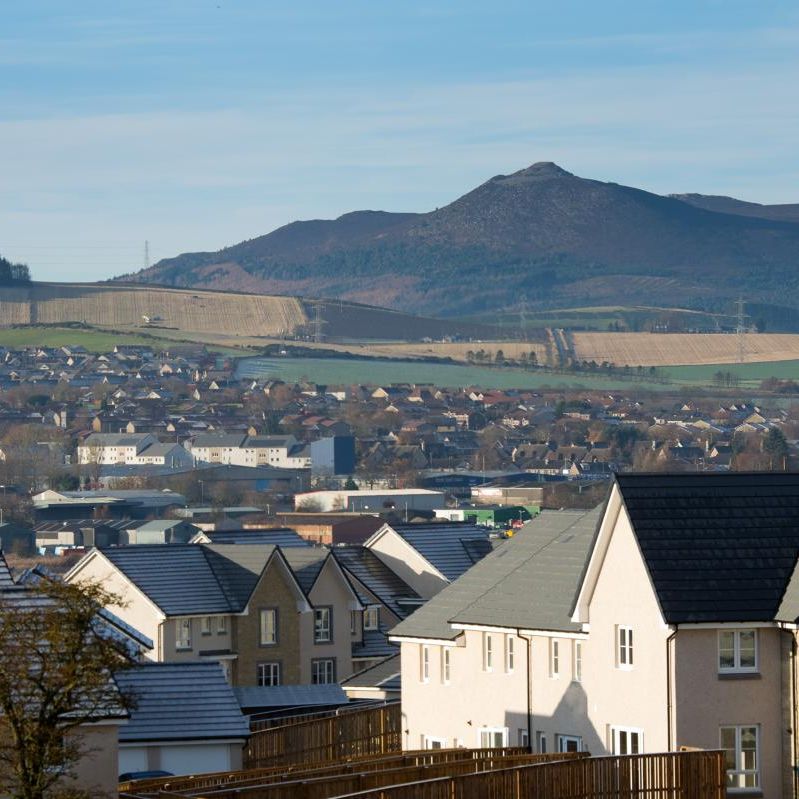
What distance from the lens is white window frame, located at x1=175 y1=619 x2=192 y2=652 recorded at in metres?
52.0

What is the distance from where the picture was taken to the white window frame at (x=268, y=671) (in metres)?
54.1

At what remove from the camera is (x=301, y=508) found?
198m

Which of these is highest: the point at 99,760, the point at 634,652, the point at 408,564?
the point at 408,564

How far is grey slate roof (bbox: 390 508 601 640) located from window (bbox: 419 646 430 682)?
0.32 m

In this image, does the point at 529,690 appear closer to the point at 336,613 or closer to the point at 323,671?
the point at 323,671

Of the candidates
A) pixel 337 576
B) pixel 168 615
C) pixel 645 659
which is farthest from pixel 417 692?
pixel 337 576

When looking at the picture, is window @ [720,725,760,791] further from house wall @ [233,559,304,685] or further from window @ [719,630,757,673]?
house wall @ [233,559,304,685]

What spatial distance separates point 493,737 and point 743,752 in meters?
6.08

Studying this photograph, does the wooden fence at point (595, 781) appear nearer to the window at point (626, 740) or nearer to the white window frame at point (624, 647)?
the window at point (626, 740)

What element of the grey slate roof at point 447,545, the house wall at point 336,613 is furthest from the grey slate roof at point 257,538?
the house wall at point 336,613

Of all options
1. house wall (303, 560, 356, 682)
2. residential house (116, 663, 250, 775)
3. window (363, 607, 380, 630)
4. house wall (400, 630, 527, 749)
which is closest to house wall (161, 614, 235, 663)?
house wall (303, 560, 356, 682)

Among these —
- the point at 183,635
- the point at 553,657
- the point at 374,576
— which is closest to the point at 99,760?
the point at 553,657

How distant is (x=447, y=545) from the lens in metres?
60.3

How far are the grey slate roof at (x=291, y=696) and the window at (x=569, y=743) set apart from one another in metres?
12.6
